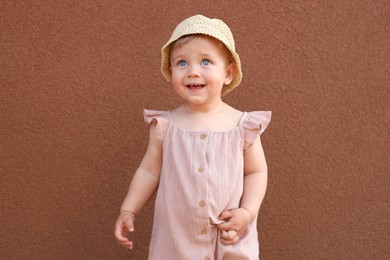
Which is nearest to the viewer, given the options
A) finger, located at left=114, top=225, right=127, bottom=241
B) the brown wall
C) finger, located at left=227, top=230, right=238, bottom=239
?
finger, located at left=227, top=230, right=238, bottom=239

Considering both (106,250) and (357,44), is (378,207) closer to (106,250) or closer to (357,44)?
(357,44)

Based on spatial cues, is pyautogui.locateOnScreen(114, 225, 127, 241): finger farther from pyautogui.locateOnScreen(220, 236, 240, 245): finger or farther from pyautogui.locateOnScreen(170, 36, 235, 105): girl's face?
pyautogui.locateOnScreen(170, 36, 235, 105): girl's face

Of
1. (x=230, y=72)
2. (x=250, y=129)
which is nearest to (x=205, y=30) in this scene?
(x=230, y=72)

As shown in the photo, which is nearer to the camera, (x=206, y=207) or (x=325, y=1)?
(x=206, y=207)

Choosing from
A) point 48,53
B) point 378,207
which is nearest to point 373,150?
point 378,207

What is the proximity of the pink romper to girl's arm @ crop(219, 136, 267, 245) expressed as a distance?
31 mm

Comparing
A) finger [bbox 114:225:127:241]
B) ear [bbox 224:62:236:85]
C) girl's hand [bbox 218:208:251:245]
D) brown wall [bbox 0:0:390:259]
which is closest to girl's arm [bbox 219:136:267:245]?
girl's hand [bbox 218:208:251:245]

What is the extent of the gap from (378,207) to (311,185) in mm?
355

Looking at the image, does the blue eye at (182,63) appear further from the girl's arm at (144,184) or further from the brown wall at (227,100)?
the brown wall at (227,100)

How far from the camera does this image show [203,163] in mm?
2213

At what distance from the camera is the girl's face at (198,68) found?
224cm

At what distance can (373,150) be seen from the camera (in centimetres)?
296

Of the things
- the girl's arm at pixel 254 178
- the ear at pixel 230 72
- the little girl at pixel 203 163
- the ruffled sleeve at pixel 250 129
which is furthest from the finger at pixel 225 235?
the ear at pixel 230 72

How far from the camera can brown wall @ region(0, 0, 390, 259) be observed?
2.95m
